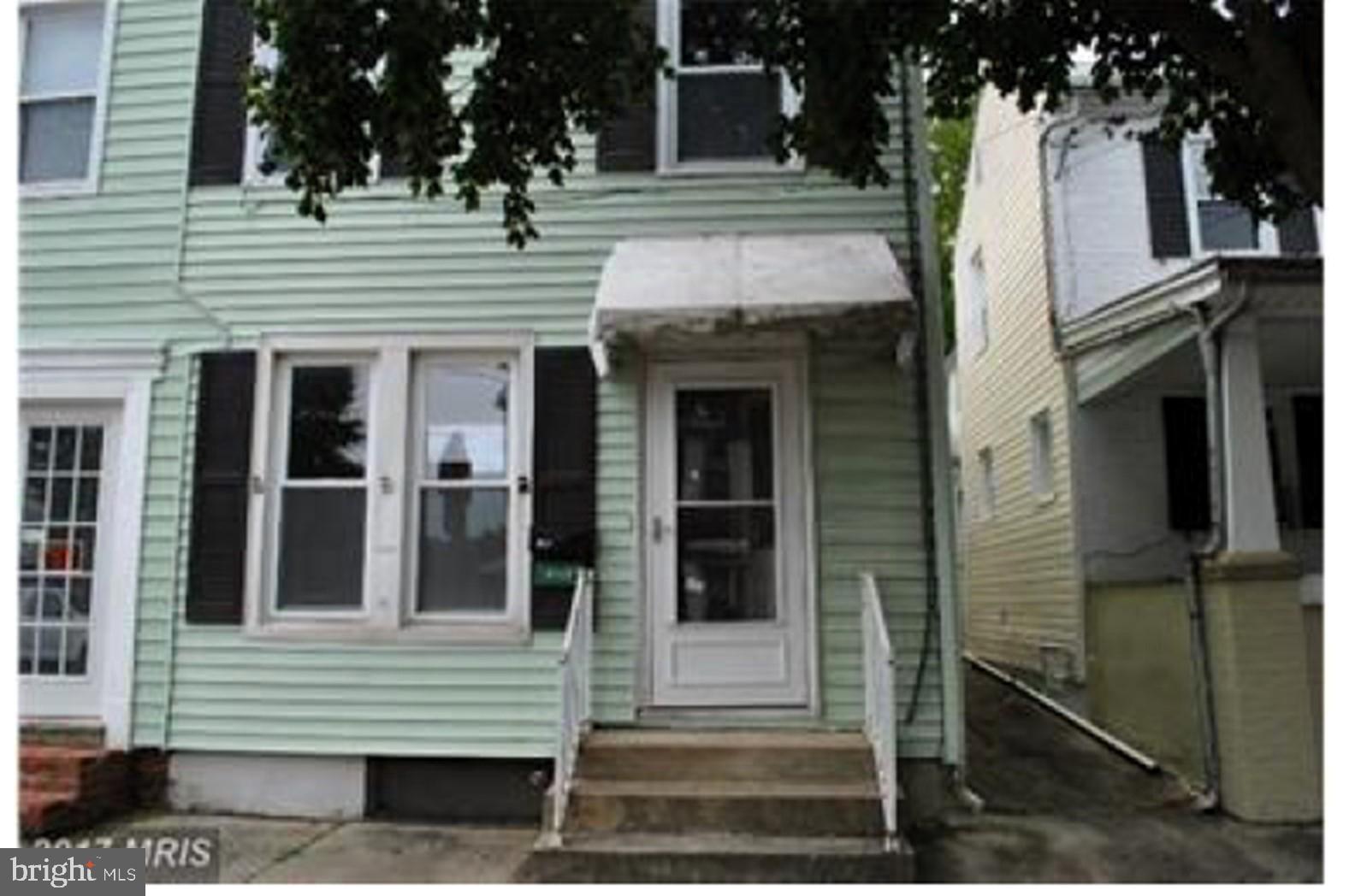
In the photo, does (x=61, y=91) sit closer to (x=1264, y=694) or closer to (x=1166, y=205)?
(x=1264, y=694)

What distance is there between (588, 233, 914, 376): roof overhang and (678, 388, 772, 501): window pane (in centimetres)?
62

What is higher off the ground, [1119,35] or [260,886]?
[1119,35]

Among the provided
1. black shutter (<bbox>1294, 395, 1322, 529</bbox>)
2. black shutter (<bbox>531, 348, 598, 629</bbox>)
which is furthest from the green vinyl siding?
black shutter (<bbox>1294, 395, 1322, 529</bbox>)

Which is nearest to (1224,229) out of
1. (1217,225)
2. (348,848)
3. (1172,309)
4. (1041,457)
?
(1217,225)

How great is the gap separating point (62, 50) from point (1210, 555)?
802cm

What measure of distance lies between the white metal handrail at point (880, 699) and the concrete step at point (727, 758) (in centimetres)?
18

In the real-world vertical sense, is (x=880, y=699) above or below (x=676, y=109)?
below

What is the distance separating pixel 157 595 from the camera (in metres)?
7.64

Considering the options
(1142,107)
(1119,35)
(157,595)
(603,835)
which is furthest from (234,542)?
(1142,107)

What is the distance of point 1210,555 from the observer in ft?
24.9

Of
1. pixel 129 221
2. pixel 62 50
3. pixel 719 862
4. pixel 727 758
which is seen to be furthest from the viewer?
pixel 62 50

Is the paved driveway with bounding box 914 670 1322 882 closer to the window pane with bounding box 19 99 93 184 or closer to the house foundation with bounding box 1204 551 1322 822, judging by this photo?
the house foundation with bounding box 1204 551 1322 822

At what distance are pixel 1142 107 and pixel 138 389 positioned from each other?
8426 mm

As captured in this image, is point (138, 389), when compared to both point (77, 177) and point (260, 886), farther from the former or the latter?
point (260, 886)
